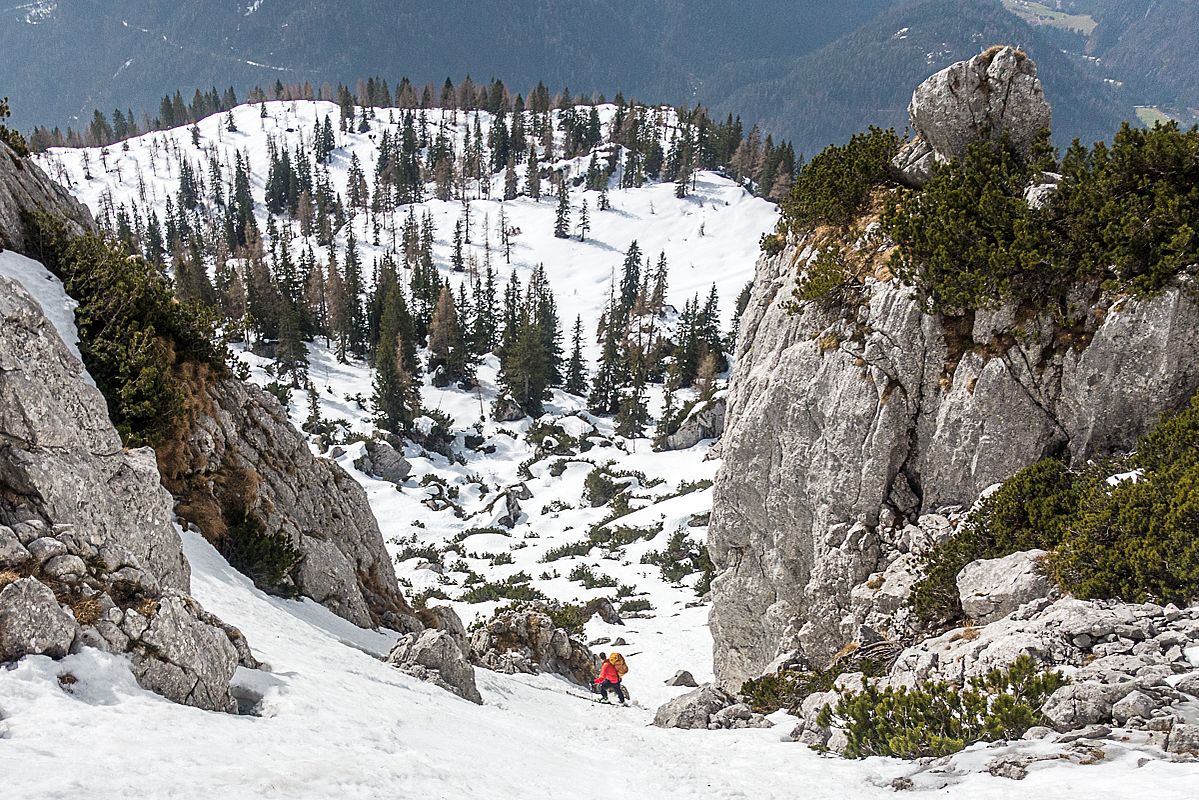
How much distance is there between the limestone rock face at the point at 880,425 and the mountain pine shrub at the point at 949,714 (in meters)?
5.28

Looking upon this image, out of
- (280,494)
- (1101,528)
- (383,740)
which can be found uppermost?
(1101,528)

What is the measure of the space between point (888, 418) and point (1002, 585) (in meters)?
4.99

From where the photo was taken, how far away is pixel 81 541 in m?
7.87

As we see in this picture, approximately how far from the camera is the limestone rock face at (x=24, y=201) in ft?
51.3

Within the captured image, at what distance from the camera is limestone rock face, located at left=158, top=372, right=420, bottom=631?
14391 millimetres

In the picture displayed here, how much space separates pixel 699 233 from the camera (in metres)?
138

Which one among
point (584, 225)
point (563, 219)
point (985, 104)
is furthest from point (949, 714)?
point (563, 219)

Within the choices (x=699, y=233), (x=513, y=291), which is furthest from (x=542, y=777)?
(x=699, y=233)

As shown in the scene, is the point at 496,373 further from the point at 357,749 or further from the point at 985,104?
the point at 357,749

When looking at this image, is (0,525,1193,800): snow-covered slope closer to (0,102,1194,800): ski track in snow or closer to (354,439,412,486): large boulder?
(0,102,1194,800): ski track in snow

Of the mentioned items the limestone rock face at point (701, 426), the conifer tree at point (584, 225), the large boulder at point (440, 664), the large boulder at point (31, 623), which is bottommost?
the limestone rock face at point (701, 426)

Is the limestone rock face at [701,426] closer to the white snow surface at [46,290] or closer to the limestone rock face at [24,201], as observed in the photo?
the limestone rock face at [24,201]

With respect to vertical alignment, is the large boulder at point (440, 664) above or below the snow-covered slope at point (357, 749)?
below

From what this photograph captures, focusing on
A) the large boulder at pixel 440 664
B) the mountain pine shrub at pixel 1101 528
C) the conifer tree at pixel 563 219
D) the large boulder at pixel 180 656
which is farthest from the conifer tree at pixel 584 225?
the large boulder at pixel 180 656
